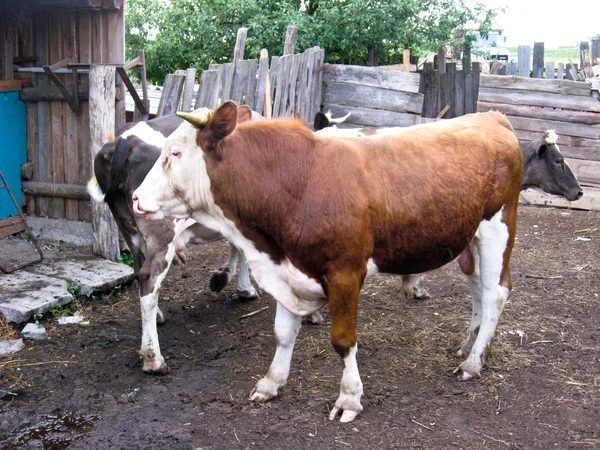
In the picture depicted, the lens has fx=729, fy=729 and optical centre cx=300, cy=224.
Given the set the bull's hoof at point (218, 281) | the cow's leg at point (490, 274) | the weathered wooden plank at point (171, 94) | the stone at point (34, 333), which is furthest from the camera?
the weathered wooden plank at point (171, 94)

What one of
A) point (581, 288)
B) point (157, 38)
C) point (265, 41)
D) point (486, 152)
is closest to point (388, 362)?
point (486, 152)

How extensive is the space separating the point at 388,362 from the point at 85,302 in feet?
9.63

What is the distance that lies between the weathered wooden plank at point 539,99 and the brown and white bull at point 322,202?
275 inches

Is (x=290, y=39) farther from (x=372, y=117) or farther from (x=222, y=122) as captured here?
(x=222, y=122)

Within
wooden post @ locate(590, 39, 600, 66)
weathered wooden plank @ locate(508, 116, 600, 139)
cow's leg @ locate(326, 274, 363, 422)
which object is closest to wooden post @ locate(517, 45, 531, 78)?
weathered wooden plank @ locate(508, 116, 600, 139)

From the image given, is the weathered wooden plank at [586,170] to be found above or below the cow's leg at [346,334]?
above

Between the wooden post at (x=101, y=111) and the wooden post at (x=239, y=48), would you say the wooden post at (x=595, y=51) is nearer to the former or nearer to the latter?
the wooden post at (x=239, y=48)

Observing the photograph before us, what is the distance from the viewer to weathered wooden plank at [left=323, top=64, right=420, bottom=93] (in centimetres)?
1141

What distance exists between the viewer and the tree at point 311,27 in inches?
566

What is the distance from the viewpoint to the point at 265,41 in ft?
47.5

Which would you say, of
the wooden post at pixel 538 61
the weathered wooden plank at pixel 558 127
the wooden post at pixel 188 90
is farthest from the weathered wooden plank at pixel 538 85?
the wooden post at pixel 188 90

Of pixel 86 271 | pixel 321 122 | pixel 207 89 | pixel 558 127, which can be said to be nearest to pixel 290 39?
pixel 207 89

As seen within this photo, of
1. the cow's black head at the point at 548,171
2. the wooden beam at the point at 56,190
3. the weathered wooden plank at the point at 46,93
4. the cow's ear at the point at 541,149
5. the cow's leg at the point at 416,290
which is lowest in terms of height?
the cow's leg at the point at 416,290

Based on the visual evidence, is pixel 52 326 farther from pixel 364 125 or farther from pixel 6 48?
pixel 364 125
